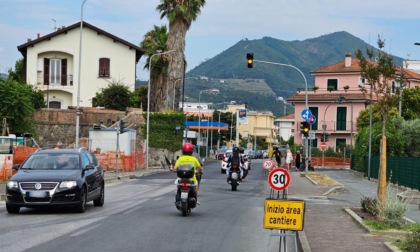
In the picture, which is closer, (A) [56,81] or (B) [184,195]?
(B) [184,195]

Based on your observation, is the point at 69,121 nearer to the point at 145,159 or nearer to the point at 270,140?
the point at 145,159

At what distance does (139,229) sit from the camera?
1480cm

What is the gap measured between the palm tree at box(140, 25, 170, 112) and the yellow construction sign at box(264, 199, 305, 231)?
51.4m

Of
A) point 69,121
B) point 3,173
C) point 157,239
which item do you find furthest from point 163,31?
point 157,239

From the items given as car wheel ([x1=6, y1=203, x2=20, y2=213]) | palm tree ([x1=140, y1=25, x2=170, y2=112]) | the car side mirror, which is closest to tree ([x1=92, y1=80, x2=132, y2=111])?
palm tree ([x1=140, y1=25, x2=170, y2=112])

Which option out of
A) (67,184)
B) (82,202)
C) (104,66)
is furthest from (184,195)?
(104,66)

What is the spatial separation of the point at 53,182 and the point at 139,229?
330cm

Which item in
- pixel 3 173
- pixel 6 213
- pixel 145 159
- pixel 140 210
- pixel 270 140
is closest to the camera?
pixel 6 213

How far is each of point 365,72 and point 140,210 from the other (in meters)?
6.74

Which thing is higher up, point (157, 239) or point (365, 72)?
point (365, 72)

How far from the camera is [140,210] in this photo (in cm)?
1931

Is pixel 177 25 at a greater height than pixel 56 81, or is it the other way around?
pixel 177 25

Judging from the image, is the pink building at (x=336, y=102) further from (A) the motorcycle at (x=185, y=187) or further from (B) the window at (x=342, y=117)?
(A) the motorcycle at (x=185, y=187)

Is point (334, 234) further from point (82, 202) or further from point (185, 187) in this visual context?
point (82, 202)
